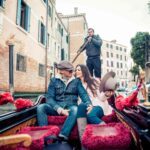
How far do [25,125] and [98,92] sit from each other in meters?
1.14

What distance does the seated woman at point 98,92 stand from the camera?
2736 millimetres

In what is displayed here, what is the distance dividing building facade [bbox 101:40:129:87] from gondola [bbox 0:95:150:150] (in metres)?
45.7

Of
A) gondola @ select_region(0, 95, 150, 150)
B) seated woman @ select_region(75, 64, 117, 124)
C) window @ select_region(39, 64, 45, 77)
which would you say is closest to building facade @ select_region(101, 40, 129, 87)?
window @ select_region(39, 64, 45, 77)

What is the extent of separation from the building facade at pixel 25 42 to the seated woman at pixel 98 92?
5.24m

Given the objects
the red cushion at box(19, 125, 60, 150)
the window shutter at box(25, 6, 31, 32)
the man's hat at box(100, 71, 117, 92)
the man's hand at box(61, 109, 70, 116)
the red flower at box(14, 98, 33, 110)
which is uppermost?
the window shutter at box(25, 6, 31, 32)

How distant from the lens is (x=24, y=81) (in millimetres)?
11508

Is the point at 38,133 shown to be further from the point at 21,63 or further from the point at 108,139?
the point at 21,63

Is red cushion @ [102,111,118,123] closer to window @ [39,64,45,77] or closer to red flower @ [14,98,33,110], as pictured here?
red flower @ [14,98,33,110]

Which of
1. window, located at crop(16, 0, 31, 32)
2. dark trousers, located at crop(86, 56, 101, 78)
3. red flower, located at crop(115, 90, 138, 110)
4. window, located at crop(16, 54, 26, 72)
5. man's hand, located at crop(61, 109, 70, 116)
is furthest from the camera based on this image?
window, located at crop(16, 0, 31, 32)

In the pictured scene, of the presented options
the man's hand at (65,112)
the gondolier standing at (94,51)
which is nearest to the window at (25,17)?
the gondolier standing at (94,51)

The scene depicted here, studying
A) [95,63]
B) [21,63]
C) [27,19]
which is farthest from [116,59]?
[95,63]

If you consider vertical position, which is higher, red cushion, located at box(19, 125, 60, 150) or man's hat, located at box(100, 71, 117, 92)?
man's hat, located at box(100, 71, 117, 92)

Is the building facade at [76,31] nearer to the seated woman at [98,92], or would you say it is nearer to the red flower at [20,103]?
the seated woman at [98,92]

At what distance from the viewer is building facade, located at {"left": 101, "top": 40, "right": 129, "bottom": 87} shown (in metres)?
49.3
